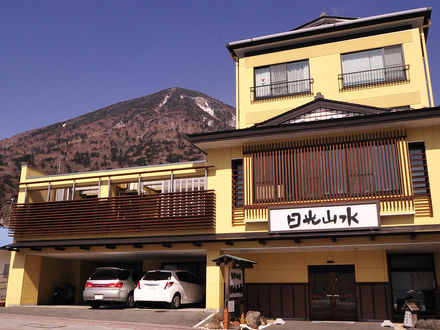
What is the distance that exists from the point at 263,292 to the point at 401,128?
28.8 ft

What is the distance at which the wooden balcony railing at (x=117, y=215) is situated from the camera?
19.2 metres

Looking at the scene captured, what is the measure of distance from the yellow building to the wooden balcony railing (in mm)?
53

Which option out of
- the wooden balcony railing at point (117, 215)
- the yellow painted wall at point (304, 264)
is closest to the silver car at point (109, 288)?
the wooden balcony railing at point (117, 215)

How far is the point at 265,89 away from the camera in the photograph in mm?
23422

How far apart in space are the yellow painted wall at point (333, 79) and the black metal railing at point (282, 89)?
27cm

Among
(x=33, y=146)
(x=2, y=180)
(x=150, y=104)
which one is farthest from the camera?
(x=150, y=104)

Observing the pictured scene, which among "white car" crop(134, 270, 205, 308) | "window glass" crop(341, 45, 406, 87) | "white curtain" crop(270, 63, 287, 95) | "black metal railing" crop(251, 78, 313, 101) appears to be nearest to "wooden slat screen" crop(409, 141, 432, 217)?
"window glass" crop(341, 45, 406, 87)

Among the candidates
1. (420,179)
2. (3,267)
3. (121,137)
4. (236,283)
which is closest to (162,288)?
(236,283)

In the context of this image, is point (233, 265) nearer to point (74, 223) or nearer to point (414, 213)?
point (414, 213)

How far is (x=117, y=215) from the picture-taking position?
2070 cm

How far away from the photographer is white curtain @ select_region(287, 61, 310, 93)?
22.8m

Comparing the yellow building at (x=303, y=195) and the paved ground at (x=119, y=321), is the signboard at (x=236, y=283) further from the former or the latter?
the paved ground at (x=119, y=321)

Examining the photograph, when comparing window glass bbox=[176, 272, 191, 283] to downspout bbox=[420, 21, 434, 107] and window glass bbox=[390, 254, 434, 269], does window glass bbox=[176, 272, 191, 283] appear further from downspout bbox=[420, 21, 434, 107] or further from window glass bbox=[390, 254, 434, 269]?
downspout bbox=[420, 21, 434, 107]

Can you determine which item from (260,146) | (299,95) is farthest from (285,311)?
(299,95)
